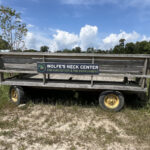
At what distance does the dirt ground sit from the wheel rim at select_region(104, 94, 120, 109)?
234 millimetres

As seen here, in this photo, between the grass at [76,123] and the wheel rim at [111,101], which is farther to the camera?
the wheel rim at [111,101]

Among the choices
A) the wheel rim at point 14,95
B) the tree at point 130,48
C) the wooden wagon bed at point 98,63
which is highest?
the tree at point 130,48

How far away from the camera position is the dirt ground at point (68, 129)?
8.11 feet

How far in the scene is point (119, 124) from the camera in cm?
319

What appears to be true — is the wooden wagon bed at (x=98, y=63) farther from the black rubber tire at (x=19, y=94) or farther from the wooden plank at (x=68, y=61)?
the black rubber tire at (x=19, y=94)

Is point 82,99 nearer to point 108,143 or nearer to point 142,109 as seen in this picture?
point 142,109

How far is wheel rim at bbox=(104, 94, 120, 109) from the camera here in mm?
3769

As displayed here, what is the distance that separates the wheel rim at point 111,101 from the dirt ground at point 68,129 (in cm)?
23

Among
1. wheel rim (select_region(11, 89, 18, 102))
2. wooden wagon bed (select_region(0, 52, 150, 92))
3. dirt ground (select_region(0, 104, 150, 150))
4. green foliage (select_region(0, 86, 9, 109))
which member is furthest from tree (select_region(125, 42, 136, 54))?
wheel rim (select_region(11, 89, 18, 102))

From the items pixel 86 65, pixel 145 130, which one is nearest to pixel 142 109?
pixel 145 130

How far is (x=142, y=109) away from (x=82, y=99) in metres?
1.97

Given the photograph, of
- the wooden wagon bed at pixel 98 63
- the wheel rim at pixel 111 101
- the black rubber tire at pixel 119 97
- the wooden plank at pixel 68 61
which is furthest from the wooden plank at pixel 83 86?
the wooden plank at pixel 68 61

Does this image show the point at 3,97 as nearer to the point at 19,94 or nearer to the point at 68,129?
the point at 19,94

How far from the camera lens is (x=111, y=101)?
149 inches
